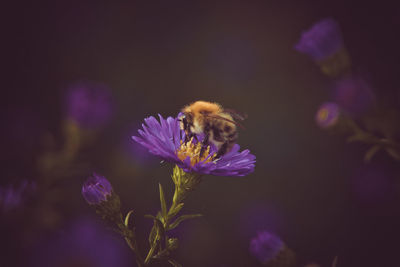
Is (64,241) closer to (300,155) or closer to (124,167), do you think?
(124,167)

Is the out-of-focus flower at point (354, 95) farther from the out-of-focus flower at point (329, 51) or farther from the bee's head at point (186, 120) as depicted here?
the bee's head at point (186, 120)

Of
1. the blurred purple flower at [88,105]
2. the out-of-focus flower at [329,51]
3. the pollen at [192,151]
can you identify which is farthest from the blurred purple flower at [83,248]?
the out-of-focus flower at [329,51]

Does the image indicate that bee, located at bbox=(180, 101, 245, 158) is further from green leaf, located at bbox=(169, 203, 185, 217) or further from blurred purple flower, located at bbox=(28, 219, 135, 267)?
blurred purple flower, located at bbox=(28, 219, 135, 267)

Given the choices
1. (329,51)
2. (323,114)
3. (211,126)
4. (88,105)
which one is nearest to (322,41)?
(329,51)

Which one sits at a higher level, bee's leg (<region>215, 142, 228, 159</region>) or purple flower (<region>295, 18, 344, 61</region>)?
purple flower (<region>295, 18, 344, 61</region>)

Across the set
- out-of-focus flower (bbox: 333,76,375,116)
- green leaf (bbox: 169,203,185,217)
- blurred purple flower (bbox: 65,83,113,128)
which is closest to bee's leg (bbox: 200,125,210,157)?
green leaf (bbox: 169,203,185,217)
